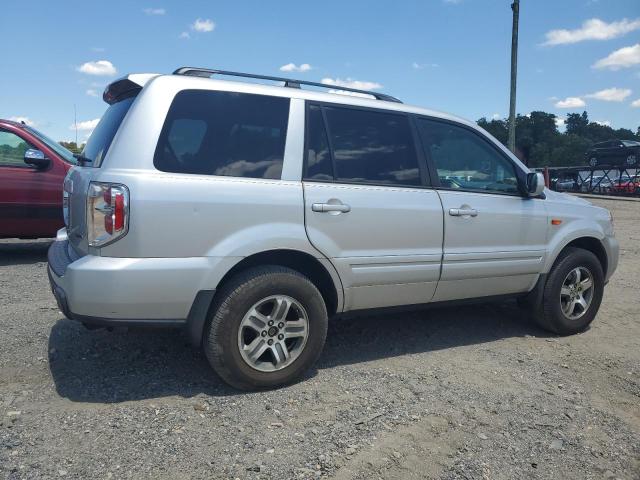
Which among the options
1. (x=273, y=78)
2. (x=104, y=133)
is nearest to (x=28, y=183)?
(x=104, y=133)

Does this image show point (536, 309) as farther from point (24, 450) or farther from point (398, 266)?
point (24, 450)

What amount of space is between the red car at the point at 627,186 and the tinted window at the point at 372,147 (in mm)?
32731

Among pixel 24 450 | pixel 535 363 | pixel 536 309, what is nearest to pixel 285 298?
pixel 24 450

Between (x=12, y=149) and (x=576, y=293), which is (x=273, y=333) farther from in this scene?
(x=12, y=149)

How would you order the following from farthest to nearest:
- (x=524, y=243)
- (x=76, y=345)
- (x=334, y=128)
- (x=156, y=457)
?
(x=524, y=243)
(x=76, y=345)
(x=334, y=128)
(x=156, y=457)

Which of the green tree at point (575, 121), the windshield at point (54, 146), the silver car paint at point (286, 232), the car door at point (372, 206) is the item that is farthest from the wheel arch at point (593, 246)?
the green tree at point (575, 121)

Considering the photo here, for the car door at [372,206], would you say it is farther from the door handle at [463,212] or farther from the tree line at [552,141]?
the tree line at [552,141]

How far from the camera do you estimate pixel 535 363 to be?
4.23 metres

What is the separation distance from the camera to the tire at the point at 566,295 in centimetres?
484

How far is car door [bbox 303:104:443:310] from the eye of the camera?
11.9 ft

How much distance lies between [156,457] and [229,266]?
1114 millimetres

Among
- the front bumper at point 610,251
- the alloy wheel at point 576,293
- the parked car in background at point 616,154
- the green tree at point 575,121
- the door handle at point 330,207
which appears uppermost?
the green tree at point 575,121

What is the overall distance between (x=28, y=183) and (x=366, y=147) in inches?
212

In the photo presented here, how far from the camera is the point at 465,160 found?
4449mm
